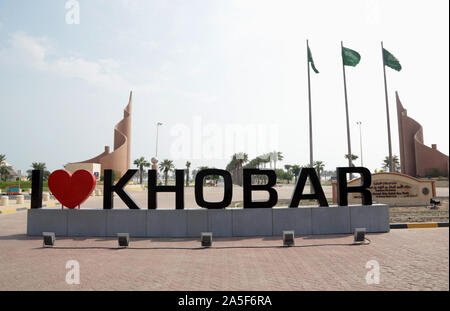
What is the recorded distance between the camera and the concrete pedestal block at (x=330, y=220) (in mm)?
10523

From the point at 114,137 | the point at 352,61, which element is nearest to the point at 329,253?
the point at 352,61

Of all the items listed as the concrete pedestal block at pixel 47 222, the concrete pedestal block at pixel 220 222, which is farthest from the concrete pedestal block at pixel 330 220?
the concrete pedestal block at pixel 47 222

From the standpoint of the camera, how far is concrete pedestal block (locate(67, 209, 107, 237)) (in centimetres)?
1036

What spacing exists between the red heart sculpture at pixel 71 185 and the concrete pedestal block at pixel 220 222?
15.9 ft

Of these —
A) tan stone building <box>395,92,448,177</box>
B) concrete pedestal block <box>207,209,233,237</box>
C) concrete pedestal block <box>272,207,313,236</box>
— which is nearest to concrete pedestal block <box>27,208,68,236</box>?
concrete pedestal block <box>207,209,233,237</box>

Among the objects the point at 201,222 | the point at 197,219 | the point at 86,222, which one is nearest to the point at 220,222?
the point at 201,222

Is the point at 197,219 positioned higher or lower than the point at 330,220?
higher

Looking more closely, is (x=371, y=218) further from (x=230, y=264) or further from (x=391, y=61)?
(x=391, y=61)

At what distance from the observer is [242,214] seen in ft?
33.9

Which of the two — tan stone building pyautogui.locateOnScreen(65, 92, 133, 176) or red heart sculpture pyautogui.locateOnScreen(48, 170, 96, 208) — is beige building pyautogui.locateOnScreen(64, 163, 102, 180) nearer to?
tan stone building pyautogui.locateOnScreen(65, 92, 133, 176)

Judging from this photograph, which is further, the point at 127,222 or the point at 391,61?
the point at 391,61

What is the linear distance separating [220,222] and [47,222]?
6739mm

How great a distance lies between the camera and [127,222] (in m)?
10.3
